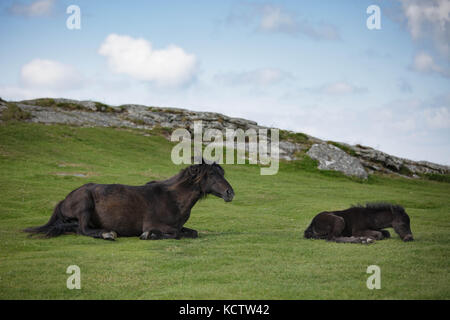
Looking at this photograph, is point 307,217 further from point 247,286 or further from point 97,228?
point 247,286

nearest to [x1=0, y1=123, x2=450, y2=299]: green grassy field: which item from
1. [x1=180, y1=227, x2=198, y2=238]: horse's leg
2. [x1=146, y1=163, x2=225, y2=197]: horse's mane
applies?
[x1=180, y1=227, x2=198, y2=238]: horse's leg

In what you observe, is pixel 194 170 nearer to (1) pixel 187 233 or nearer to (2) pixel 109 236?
(1) pixel 187 233

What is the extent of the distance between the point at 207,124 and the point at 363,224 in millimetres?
47393

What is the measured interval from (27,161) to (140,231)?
77.3 ft

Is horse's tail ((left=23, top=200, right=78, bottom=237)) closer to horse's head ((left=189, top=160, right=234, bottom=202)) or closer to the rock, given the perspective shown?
horse's head ((left=189, top=160, right=234, bottom=202))

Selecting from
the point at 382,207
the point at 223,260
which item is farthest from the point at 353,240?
the point at 223,260

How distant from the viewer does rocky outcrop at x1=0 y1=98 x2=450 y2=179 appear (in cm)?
4919

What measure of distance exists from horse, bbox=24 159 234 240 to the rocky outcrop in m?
34.7

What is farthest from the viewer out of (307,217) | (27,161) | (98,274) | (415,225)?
(27,161)

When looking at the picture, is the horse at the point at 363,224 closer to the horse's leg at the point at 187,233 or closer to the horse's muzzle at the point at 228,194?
the horse's muzzle at the point at 228,194

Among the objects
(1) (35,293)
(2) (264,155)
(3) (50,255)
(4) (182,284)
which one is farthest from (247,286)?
(2) (264,155)

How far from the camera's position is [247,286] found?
27.0 ft

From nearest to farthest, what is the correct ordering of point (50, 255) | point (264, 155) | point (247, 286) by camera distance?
point (247, 286) → point (50, 255) → point (264, 155)

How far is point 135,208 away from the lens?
13906mm
